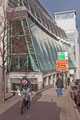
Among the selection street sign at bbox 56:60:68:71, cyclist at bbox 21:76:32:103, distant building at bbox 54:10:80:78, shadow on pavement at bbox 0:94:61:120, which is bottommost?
shadow on pavement at bbox 0:94:61:120

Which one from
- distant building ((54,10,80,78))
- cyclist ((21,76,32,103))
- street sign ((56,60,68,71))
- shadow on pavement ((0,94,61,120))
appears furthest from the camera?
distant building ((54,10,80,78))

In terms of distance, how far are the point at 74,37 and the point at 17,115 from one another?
189ft

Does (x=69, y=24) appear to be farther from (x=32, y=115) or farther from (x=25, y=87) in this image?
(x=32, y=115)

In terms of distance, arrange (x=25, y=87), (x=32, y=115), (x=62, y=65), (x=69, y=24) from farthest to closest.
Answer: (x=69, y=24), (x=62, y=65), (x=25, y=87), (x=32, y=115)

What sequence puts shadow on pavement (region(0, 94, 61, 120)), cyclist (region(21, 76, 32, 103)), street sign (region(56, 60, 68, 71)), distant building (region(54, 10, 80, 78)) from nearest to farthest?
shadow on pavement (region(0, 94, 61, 120)), cyclist (region(21, 76, 32, 103)), street sign (region(56, 60, 68, 71)), distant building (region(54, 10, 80, 78))

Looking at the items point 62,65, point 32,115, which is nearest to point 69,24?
point 62,65

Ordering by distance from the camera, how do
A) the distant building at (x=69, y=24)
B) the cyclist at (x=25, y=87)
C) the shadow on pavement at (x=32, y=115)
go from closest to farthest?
the shadow on pavement at (x=32, y=115), the cyclist at (x=25, y=87), the distant building at (x=69, y=24)

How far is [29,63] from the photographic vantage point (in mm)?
16609

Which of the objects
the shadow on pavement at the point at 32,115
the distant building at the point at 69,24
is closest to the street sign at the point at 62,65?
the shadow on pavement at the point at 32,115

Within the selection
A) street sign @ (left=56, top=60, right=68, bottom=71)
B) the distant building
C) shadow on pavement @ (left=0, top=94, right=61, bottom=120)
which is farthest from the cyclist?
the distant building

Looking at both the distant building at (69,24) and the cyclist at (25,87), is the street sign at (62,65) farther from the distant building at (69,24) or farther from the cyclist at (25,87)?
the distant building at (69,24)

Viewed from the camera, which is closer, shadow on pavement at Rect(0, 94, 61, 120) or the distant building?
shadow on pavement at Rect(0, 94, 61, 120)

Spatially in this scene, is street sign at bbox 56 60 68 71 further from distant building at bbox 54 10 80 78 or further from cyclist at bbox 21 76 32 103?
distant building at bbox 54 10 80 78

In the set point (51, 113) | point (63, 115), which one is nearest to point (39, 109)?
point (51, 113)
